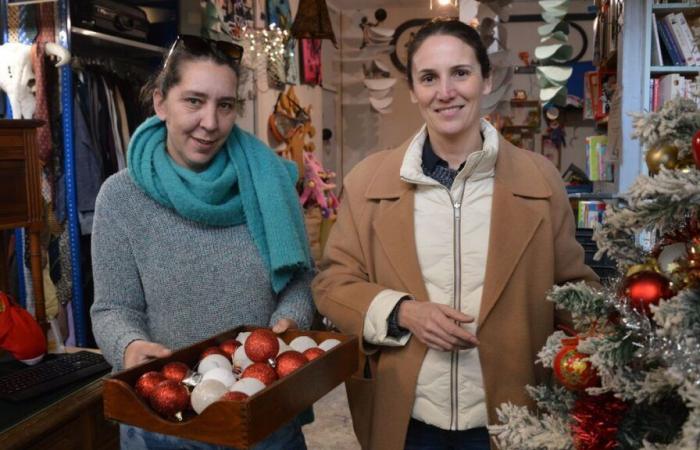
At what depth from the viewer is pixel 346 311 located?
1528 mm

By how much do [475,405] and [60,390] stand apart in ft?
4.45

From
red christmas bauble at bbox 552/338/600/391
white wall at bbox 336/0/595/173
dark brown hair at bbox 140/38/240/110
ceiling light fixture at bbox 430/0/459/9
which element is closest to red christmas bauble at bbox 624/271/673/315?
red christmas bauble at bbox 552/338/600/391

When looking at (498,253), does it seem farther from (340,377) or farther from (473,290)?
(340,377)

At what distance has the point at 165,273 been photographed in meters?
1.52

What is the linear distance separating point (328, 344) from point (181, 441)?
1.19 ft

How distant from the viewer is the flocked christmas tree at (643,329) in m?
0.87

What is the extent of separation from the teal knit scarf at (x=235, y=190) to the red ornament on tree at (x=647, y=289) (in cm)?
80

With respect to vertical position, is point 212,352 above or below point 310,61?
below

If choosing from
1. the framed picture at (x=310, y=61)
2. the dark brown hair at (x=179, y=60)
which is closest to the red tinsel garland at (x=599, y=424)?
the dark brown hair at (x=179, y=60)

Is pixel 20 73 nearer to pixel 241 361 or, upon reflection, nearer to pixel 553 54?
pixel 241 361

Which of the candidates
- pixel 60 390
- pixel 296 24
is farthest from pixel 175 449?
pixel 296 24

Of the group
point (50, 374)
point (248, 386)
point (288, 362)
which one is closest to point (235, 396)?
point (248, 386)

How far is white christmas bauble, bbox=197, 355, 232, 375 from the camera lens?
4.16 ft

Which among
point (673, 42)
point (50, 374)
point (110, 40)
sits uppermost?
point (110, 40)
